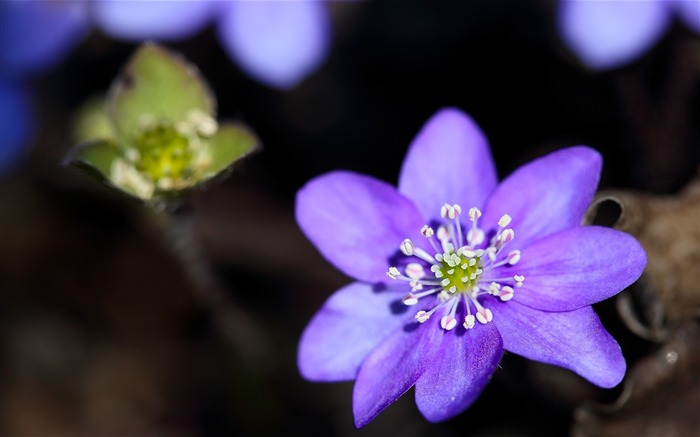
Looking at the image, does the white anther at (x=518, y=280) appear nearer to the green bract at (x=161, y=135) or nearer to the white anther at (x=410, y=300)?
the white anther at (x=410, y=300)

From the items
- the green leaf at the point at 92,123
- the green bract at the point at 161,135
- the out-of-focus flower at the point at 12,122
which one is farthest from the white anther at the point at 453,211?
the out-of-focus flower at the point at 12,122

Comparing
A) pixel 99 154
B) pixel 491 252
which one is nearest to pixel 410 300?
pixel 491 252

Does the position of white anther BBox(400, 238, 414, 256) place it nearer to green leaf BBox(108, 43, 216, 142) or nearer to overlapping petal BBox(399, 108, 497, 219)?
overlapping petal BBox(399, 108, 497, 219)

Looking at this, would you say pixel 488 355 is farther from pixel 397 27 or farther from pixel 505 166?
pixel 397 27

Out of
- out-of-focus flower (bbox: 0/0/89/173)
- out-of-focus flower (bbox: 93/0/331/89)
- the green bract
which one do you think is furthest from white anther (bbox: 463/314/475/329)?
out-of-focus flower (bbox: 0/0/89/173)

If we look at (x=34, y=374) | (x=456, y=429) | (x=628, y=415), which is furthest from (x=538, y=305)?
(x=34, y=374)
